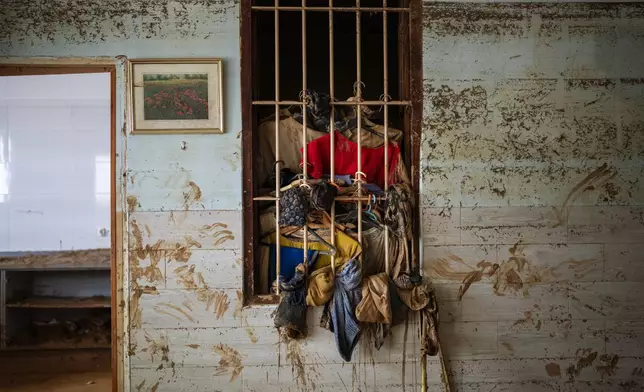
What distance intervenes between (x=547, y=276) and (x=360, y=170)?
53.7 inches

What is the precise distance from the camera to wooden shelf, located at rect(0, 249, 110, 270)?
3.70 m

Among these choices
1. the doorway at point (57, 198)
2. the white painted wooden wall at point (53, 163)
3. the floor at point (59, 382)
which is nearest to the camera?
the floor at point (59, 382)

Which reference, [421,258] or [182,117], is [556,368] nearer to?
[421,258]

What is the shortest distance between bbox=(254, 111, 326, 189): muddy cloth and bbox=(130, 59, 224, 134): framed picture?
→ 29cm

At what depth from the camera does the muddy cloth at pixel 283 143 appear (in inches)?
105

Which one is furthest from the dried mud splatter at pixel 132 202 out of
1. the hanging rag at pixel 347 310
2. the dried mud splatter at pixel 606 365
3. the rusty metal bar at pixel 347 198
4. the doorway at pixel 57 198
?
the dried mud splatter at pixel 606 365

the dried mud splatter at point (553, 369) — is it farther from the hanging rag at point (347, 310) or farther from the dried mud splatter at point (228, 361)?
the dried mud splatter at point (228, 361)

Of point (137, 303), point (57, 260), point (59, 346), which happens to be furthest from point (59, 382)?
point (137, 303)

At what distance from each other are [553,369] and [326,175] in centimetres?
189

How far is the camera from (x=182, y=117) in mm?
2516

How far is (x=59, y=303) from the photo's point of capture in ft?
12.2

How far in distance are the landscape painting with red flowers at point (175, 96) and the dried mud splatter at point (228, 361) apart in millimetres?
1414

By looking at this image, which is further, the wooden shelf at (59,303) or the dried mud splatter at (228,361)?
the wooden shelf at (59,303)

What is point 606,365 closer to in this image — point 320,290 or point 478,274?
point 478,274
